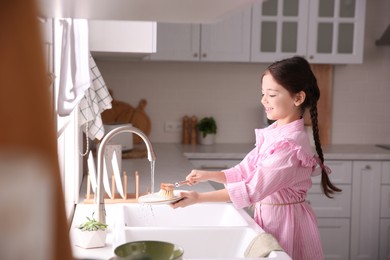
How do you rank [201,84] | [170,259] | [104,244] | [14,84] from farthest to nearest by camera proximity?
[201,84]
[104,244]
[170,259]
[14,84]

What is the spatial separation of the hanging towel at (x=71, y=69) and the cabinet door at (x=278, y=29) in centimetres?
267

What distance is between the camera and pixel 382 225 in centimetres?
395

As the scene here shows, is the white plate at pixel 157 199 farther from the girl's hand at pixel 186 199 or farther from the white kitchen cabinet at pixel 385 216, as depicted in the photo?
the white kitchen cabinet at pixel 385 216

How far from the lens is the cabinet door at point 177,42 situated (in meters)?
3.87

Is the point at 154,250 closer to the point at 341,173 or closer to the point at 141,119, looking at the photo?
the point at 341,173

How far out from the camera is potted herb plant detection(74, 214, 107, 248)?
1.46 m

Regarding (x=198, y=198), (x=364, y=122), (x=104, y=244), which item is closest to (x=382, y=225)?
(x=364, y=122)

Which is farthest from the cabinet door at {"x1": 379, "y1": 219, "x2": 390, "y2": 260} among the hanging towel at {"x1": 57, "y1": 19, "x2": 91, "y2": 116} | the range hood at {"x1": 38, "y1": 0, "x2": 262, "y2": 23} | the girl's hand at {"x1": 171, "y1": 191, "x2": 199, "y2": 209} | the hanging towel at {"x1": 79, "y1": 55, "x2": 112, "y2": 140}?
the range hood at {"x1": 38, "y1": 0, "x2": 262, "y2": 23}

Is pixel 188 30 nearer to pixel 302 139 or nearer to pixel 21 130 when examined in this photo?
pixel 302 139

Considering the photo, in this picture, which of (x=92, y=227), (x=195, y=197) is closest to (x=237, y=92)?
(x=195, y=197)

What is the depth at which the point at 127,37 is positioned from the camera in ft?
8.05

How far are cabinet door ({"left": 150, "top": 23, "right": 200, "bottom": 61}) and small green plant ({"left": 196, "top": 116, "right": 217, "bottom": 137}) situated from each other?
518 millimetres

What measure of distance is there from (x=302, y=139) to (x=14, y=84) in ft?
6.08

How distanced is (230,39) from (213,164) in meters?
0.92
